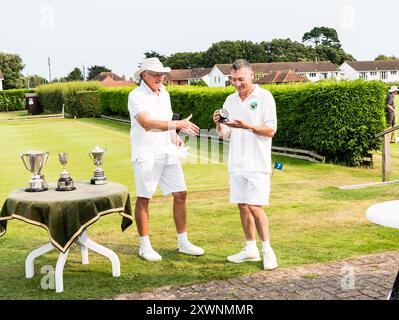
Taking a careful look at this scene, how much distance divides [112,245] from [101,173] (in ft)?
4.53

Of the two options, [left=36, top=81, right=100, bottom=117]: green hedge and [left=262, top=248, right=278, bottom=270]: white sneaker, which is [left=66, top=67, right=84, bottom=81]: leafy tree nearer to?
[left=36, top=81, right=100, bottom=117]: green hedge

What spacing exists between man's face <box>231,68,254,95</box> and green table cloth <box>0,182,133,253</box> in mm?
1718

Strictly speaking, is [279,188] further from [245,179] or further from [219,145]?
[219,145]

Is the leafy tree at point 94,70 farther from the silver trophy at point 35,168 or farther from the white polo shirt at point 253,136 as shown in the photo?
the white polo shirt at point 253,136

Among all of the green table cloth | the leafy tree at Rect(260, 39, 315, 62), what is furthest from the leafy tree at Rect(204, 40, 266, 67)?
the green table cloth

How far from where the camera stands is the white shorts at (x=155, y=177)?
6.52m

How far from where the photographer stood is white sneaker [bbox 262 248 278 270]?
604cm

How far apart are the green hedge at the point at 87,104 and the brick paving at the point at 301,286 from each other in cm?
3798

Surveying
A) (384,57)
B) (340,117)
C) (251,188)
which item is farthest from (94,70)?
(251,188)

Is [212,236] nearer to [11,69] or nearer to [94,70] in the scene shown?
[11,69]

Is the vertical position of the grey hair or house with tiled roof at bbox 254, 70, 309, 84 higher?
house with tiled roof at bbox 254, 70, 309, 84

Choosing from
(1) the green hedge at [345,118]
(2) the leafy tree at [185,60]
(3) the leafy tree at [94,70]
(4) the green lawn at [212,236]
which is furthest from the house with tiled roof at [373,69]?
(4) the green lawn at [212,236]

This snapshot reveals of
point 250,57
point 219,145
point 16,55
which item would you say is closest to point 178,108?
point 219,145

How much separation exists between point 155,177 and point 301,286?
2.15 metres
